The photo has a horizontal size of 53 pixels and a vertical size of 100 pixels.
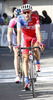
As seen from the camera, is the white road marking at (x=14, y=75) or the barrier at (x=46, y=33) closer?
the white road marking at (x=14, y=75)

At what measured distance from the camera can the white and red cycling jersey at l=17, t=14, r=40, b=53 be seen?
9.26 metres

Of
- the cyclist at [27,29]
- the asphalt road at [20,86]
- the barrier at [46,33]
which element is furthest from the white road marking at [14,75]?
the barrier at [46,33]

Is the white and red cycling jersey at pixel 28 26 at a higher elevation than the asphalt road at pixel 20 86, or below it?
higher

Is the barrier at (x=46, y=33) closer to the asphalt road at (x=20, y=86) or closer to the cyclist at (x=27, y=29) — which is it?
the asphalt road at (x=20, y=86)

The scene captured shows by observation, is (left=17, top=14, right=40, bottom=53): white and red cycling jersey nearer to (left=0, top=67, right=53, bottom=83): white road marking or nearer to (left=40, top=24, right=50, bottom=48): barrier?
(left=0, top=67, right=53, bottom=83): white road marking

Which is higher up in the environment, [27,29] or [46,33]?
[27,29]

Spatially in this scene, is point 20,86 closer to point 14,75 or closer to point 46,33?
point 14,75

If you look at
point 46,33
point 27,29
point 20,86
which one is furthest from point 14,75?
point 46,33

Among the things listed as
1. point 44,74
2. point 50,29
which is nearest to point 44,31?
point 50,29

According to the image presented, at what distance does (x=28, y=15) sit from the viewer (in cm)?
912

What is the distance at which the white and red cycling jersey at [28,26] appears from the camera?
9.26 meters

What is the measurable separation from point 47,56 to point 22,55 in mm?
8372

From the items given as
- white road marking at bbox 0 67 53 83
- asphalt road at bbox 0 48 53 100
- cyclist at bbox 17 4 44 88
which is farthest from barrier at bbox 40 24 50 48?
cyclist at bbox 17 4 44 88

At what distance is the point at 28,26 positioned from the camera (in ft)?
30.4
